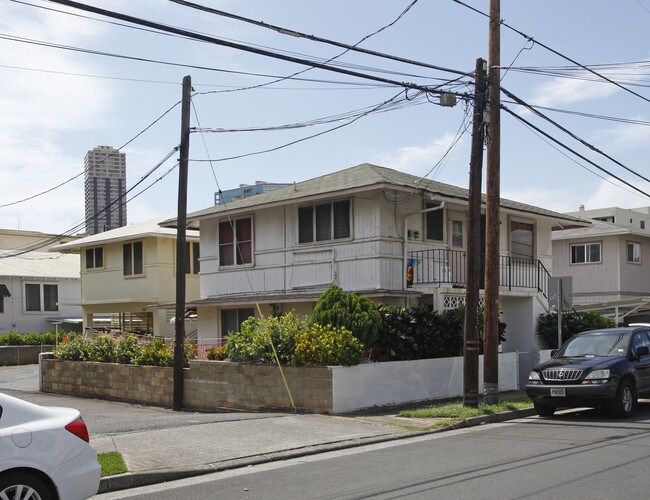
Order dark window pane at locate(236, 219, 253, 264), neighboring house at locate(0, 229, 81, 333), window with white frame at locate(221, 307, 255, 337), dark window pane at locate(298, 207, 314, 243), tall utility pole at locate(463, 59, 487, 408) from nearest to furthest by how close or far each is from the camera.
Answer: tall utility pole at locate(463, 59, 487, 408) < dark window pane at locate(298, 207, 314, 243) < dark window pane at locate(236, 219, 253, 264) < window with white frame at locate(221, 307, 255, 337) < neighboring house at locate(0, 229, 81, 333)

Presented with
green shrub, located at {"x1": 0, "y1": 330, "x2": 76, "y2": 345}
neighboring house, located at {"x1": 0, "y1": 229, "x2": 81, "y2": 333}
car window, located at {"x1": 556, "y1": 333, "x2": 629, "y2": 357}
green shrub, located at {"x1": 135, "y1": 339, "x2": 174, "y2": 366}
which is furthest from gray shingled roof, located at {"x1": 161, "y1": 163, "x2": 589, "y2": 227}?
neighboring house, located at {"x1": 0, "y1": 229, "x2": 81, "y2": 333}

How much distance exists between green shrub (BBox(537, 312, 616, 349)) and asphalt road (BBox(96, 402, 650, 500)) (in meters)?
9.66

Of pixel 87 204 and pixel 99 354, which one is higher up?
pixel 87 204

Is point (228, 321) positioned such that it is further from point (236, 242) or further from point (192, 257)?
point (192, 257)

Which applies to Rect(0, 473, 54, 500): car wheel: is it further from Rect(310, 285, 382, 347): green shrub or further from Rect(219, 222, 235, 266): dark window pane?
Rect(219, 222, 235, 266): dark window pane

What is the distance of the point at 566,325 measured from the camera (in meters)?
21.4

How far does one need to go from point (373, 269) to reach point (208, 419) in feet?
22.3

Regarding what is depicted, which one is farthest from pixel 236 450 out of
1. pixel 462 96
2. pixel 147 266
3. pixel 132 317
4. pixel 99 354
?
pixel 132 317

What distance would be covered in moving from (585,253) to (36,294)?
88.2 ft

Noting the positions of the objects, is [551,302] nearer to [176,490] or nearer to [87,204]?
[176,490]

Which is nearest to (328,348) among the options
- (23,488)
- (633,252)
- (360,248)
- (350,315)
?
(350,315)

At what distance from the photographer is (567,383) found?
44.7ft

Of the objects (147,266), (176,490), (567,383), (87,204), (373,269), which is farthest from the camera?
(87,204)

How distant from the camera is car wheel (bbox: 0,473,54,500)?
6039mm
